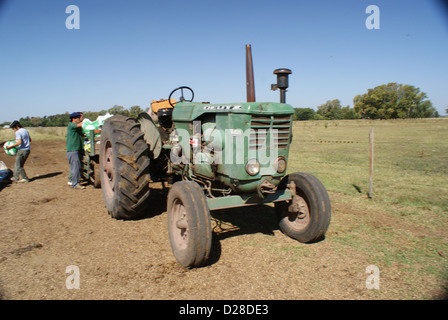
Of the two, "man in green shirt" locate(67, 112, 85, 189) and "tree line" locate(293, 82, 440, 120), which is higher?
"tree line" locate(293, 82, 440, 120)

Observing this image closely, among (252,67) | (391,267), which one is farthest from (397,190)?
(252,67)

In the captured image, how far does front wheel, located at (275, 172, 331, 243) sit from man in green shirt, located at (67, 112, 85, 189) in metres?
5.23

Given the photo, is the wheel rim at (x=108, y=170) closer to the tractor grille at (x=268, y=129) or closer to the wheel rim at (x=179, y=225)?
the wheel rim at (x=179, y=225)

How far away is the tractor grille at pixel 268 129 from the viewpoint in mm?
3541

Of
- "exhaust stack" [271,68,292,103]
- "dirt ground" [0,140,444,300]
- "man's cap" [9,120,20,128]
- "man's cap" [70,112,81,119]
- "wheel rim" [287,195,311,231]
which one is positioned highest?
"exhaust stack" [271,68,292,103]

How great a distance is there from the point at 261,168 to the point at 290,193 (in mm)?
706

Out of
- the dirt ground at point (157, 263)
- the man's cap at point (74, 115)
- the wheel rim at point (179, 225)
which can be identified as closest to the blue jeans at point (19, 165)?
the man's cap at point (74, 115)

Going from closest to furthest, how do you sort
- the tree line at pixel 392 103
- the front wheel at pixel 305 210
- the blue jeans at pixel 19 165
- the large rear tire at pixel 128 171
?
the front wheel at pixel 305 210 → the large rear tire at pixel 128 171 → the blue jeans at pixel 19 165 → the tree line at pixel 392 103

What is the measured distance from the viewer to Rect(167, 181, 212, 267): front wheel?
3221mm

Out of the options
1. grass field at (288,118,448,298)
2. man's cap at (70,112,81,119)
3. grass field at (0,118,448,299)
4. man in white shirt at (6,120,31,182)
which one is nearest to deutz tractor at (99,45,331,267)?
grass field at (0,118,448,299)

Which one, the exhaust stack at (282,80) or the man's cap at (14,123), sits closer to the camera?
the exhaust stack at (282,80)

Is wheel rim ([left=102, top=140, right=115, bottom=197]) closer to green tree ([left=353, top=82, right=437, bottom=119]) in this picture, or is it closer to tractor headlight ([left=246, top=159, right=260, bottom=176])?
tractor headlight ([left=246, top=159, right=260, bottom=176])

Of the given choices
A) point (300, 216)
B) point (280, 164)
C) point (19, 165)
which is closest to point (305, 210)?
point (300, 216)
